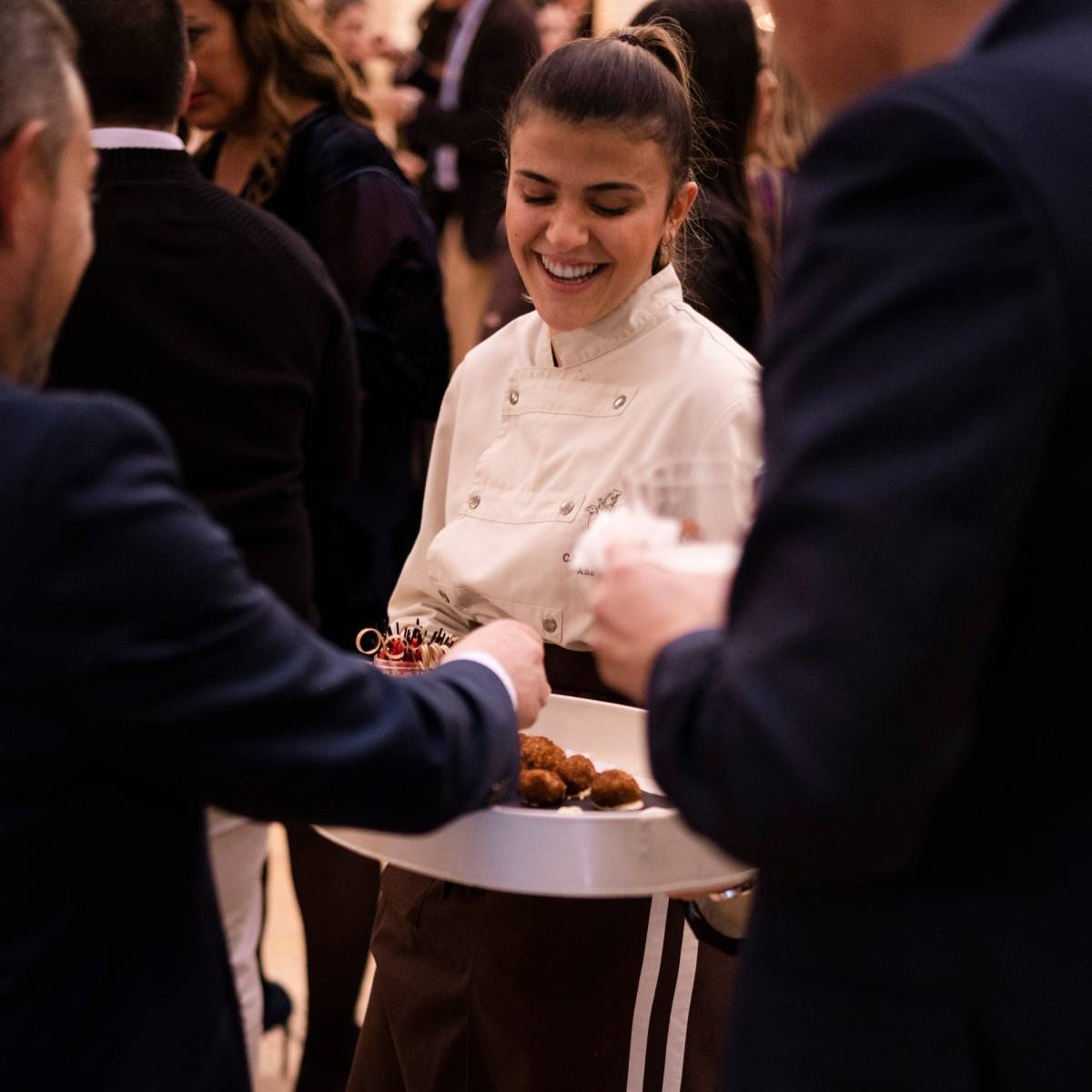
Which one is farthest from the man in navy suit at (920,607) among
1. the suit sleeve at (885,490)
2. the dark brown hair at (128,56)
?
the dark brown hair at (128,56)

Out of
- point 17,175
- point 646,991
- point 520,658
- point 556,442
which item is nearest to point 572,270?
point 556,442

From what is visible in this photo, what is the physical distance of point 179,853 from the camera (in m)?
1.06

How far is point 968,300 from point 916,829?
11.1 inches

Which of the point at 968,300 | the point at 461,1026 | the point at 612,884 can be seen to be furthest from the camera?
the point at 461,1026

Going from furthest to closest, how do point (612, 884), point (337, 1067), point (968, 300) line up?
point (337, 1067)
point (612, 884)
point (968, 300)

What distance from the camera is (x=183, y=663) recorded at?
0.95 meters

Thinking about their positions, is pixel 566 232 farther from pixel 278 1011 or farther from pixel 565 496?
pixel 278 1011

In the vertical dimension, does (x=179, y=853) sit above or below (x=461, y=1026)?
above

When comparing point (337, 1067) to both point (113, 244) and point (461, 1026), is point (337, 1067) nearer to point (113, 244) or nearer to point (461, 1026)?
point (461, 1026)

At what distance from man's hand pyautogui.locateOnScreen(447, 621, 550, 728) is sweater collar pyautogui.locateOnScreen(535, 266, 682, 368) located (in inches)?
25.7

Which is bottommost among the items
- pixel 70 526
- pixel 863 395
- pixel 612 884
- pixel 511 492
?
pixel 612 884

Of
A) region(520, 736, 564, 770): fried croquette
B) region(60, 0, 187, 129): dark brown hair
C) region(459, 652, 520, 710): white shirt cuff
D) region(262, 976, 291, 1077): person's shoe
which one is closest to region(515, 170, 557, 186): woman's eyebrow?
region(60, 0, 187, 129): dark brown hair

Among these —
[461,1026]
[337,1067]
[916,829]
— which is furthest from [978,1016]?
[337,1067]

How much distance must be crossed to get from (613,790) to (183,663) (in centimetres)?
74
